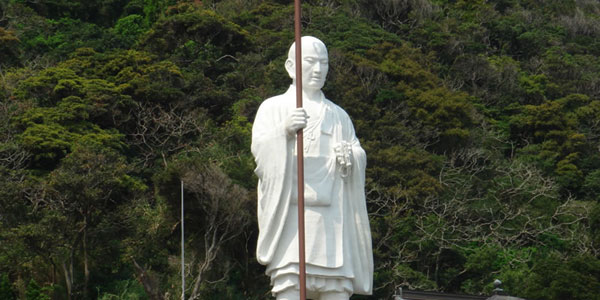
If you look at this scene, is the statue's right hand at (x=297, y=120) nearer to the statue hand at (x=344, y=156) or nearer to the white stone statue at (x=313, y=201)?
the white stone statue at (x=313, y=201)

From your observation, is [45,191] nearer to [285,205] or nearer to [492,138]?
[285,205]

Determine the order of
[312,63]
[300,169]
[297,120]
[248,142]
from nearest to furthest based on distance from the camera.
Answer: [300,169], [297,120], [312,63], [248,142]

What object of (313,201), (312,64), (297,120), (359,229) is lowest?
(359,229)

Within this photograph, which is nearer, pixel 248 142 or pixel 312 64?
pixel 312 64

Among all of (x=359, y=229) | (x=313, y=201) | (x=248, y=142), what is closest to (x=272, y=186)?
(x=313, y=201)

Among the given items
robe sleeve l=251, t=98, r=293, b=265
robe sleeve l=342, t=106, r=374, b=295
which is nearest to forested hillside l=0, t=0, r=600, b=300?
robe sleeve l=342, t=106, r=374, b=295

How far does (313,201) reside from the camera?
35.8ft

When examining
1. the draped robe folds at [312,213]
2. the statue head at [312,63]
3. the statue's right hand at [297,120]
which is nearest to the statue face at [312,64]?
the statue head at [312,63]

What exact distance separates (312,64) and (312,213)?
1.48 meters

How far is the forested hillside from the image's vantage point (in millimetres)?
22422

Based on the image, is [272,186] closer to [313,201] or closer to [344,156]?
[313,201]

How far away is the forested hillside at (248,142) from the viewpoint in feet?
73.6

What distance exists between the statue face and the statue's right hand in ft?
2.68

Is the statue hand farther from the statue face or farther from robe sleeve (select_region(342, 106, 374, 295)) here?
the statue face
